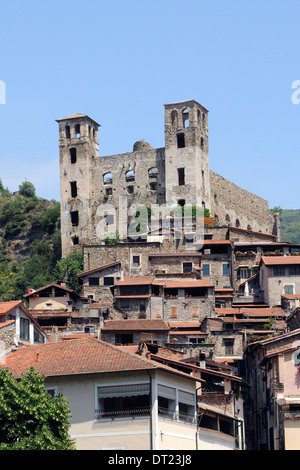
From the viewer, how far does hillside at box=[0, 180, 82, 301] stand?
10344cm

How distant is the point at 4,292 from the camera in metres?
104

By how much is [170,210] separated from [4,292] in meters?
19.3

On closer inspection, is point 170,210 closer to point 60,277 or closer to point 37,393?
point 60,277

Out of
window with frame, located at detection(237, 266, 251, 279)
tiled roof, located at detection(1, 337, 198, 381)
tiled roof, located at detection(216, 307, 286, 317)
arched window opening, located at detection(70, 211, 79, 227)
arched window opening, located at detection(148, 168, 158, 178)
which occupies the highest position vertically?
arched window opening, located at detection(148, 168, 158, 178)

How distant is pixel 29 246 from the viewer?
122 metres

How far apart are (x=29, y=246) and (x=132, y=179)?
693 inches

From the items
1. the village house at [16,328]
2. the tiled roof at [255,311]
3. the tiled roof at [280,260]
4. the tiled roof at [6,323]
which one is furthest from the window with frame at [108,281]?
the tiled roof at [6,323]

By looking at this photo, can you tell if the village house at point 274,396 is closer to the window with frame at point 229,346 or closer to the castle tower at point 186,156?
the window with frame at point 229,346

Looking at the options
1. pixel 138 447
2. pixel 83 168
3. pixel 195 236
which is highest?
pixel 83 168

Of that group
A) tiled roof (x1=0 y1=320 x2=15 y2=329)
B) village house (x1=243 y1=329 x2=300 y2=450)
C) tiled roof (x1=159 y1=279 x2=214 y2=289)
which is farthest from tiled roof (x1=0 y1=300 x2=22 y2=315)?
tiled roof (x1=159 y1=279 x2=214 y2=289)

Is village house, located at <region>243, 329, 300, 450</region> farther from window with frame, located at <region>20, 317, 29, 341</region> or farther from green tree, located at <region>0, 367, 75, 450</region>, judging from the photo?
window with frame, located at <region>20, 317, 29, 341</region>
